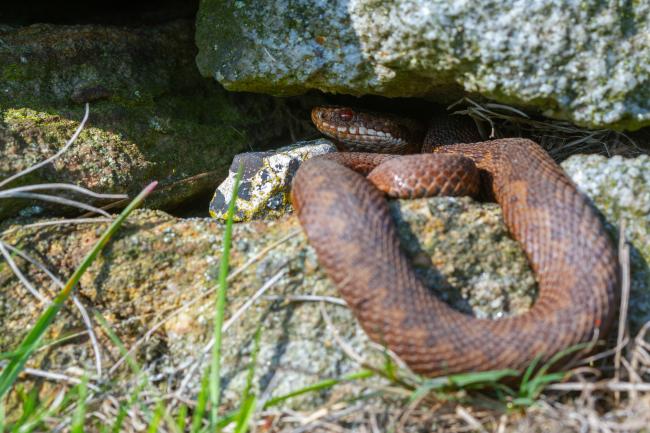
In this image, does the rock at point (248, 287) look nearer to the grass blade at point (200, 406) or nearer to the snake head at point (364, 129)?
the grass blade at point (200, 406)

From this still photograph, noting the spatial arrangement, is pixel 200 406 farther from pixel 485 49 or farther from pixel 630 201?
pixel 630 201

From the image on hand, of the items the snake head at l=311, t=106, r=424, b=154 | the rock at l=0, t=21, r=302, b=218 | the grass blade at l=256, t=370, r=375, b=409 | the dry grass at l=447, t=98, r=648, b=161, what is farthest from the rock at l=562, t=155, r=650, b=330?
the rock at l=0, t=21, r=302, b=218

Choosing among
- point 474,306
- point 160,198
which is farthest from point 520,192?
point 160,198

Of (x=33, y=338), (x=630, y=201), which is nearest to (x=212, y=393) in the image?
(x=33, y=338)

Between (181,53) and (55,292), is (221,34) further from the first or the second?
(55,292)

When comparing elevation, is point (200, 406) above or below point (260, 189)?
below

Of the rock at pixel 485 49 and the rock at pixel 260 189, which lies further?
the rock at pixel 260 189

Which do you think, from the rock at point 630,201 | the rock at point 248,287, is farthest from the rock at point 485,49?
the rock at point 248,287

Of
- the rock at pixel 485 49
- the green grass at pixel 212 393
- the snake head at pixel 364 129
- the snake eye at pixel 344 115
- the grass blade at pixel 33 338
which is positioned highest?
the rock at pixel 485 49
